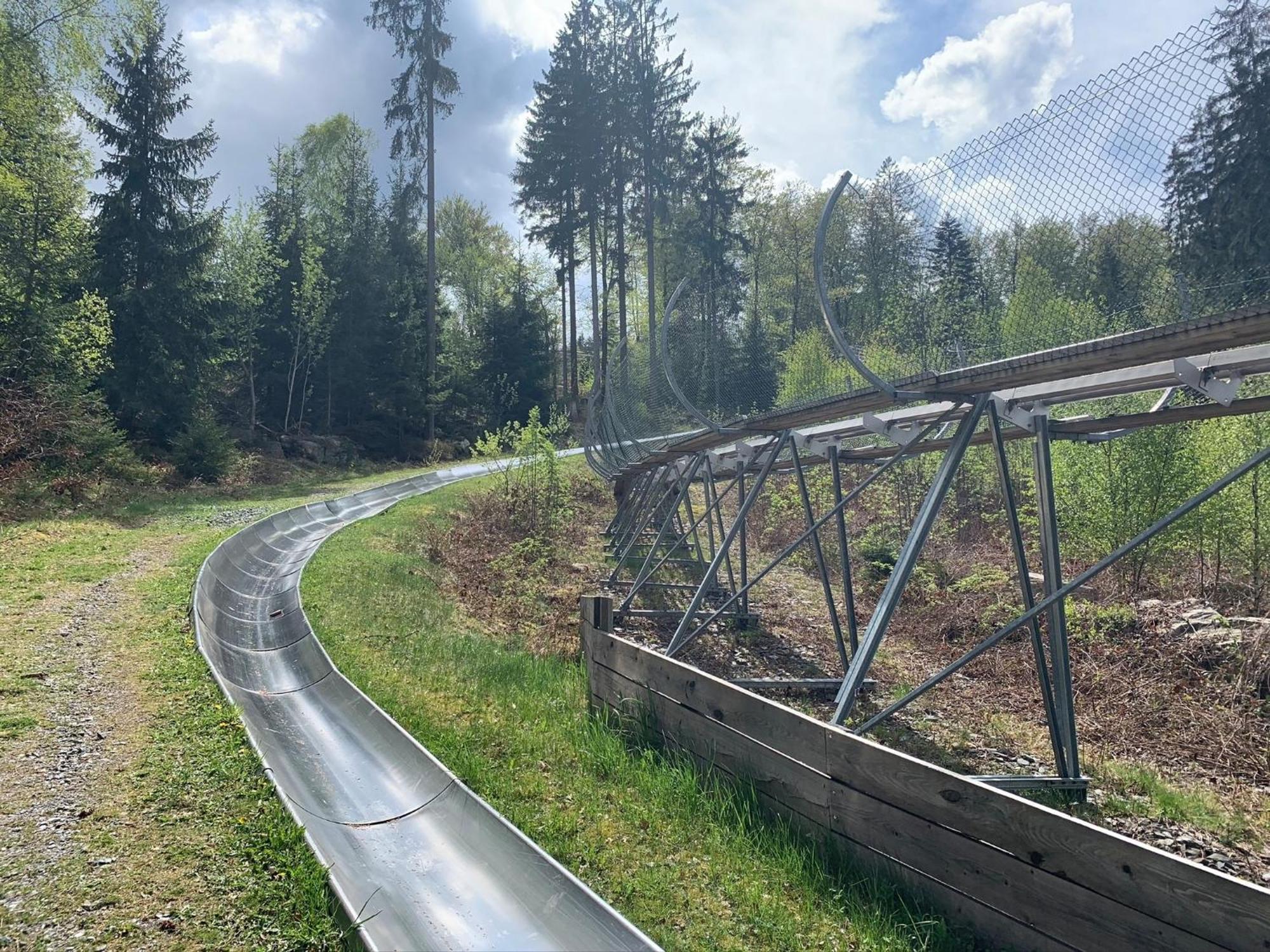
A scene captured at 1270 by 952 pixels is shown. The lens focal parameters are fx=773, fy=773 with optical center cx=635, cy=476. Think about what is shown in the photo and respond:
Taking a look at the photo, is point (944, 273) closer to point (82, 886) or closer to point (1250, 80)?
point (1250, 80)

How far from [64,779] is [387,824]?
177cm

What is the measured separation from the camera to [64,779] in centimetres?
429

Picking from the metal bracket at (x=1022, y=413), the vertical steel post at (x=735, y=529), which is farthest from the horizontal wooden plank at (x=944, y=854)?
the metal bracket at (x=1022, y=413)

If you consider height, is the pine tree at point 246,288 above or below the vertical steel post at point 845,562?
above

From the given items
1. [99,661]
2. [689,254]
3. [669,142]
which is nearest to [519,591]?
[99,661]

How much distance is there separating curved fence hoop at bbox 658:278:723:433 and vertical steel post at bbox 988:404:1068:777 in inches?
103

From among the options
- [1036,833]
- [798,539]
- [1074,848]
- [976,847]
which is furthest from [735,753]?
[798,539]

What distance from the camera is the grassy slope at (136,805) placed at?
10.5 ft

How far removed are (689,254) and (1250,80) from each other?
20.5 metres

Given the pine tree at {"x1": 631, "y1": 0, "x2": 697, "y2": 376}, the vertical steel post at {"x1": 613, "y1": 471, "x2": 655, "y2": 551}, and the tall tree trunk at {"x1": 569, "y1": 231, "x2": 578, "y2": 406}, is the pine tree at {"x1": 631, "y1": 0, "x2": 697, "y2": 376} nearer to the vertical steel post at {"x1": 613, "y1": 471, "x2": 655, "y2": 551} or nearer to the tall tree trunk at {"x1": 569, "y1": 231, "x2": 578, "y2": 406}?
the tall tree trunk at {"x1": 569, "y1": 231, "x2": 578, "y2": 406}

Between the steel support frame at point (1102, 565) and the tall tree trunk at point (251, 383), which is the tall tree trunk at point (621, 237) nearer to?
the tall tree trunk at point (251, 383)

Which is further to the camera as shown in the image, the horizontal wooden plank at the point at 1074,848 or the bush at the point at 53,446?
the bush at the point at 53,446

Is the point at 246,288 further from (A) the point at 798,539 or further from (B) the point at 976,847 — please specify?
(B) the point at 976,847

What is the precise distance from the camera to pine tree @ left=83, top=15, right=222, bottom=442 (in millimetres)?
19359
